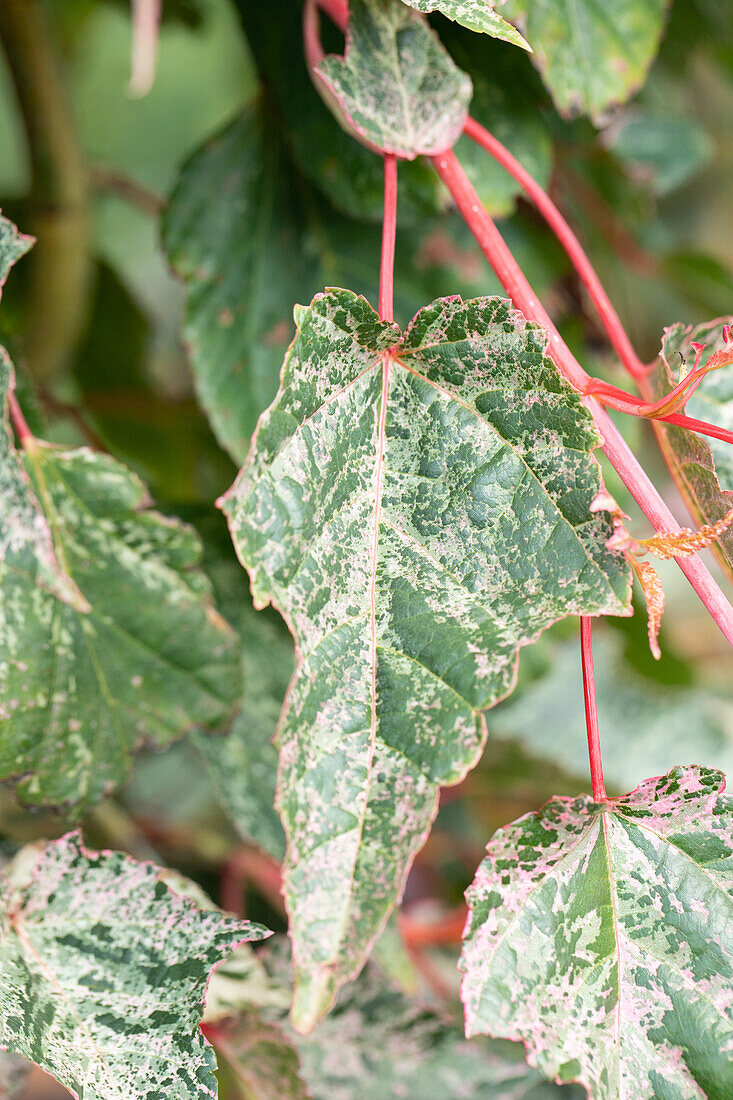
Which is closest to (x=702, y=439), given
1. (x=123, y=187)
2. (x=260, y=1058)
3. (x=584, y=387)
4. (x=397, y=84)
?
A: (x=584, y=387)

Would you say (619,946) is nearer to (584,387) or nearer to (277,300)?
(584,387)

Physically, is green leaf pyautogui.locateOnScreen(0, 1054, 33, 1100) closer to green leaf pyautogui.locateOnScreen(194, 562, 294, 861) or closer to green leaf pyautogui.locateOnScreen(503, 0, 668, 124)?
green leaf pyautogui.locateOnScreen(194, 562, 294, 861)

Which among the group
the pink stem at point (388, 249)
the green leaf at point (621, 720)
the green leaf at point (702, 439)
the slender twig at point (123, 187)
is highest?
the pink stem at point (388, 249)

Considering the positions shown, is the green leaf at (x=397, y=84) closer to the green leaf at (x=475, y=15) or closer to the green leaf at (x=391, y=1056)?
the green leaf at (x=475, y=15)

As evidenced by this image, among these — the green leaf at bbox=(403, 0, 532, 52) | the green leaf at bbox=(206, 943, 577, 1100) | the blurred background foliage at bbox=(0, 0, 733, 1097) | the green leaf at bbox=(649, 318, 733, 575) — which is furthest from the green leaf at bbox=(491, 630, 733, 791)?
the green leaf at bbox=(403, 0, 532, 52)

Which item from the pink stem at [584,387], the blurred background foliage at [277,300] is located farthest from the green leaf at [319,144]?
the pink stem at [584,387]

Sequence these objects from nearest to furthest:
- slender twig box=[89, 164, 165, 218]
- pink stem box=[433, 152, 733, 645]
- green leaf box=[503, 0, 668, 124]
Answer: pink stem box=[433, 152, 733, 645], green leaf box=[503, 0, 668, 124], slender twig box=[89, 164, 165, 218]

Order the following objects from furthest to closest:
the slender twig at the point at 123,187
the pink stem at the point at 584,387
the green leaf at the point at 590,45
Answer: the slender twig at the point at 123,187 < the green leaf at the point at 590,45 < the pink stem at the point at 584,387
